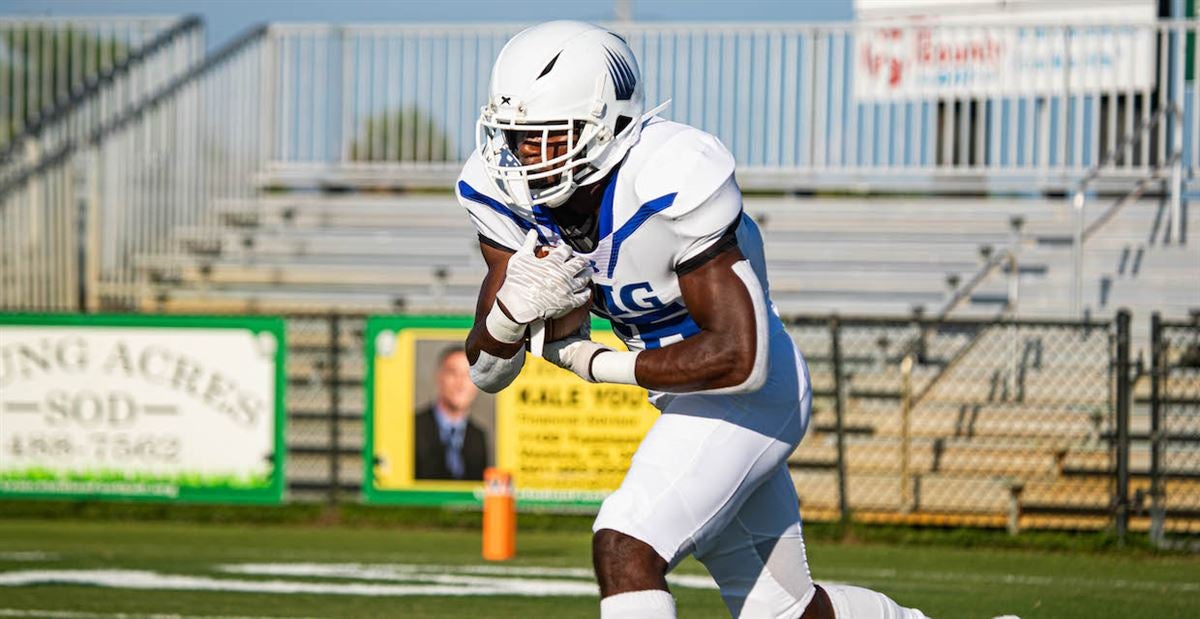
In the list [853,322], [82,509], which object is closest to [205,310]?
[82,509]

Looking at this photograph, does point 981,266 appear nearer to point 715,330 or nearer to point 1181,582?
point 1181,582

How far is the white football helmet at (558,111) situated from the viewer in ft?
11.8

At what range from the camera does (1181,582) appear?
7922mm

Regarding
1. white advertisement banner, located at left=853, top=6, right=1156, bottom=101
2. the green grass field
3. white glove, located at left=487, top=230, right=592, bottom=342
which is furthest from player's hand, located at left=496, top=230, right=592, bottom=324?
white advertisement banner, located at left=853, top=6, right=1156, bottom=101

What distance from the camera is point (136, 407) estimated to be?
10336mm

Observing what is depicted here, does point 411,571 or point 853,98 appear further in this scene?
point 853,98

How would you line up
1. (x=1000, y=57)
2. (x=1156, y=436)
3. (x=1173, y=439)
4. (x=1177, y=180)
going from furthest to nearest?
1. (x=1000, y=57)
2. (x=1177, y=180)
3. (x=1173, y=439)
4. (x=1156, y=436)

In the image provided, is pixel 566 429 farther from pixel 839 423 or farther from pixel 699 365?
pixel 699 365

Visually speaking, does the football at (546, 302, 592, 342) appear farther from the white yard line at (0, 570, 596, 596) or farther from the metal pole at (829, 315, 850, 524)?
the metal pole at (829, 315, 850, 524)

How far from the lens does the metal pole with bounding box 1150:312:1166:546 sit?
9156 mm

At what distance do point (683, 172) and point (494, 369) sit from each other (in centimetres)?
69

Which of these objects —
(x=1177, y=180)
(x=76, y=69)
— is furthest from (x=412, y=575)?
(x=76, y=69)

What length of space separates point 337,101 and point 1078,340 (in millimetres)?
7044

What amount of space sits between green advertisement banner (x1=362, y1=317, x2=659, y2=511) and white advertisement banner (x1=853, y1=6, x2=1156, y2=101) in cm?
489
